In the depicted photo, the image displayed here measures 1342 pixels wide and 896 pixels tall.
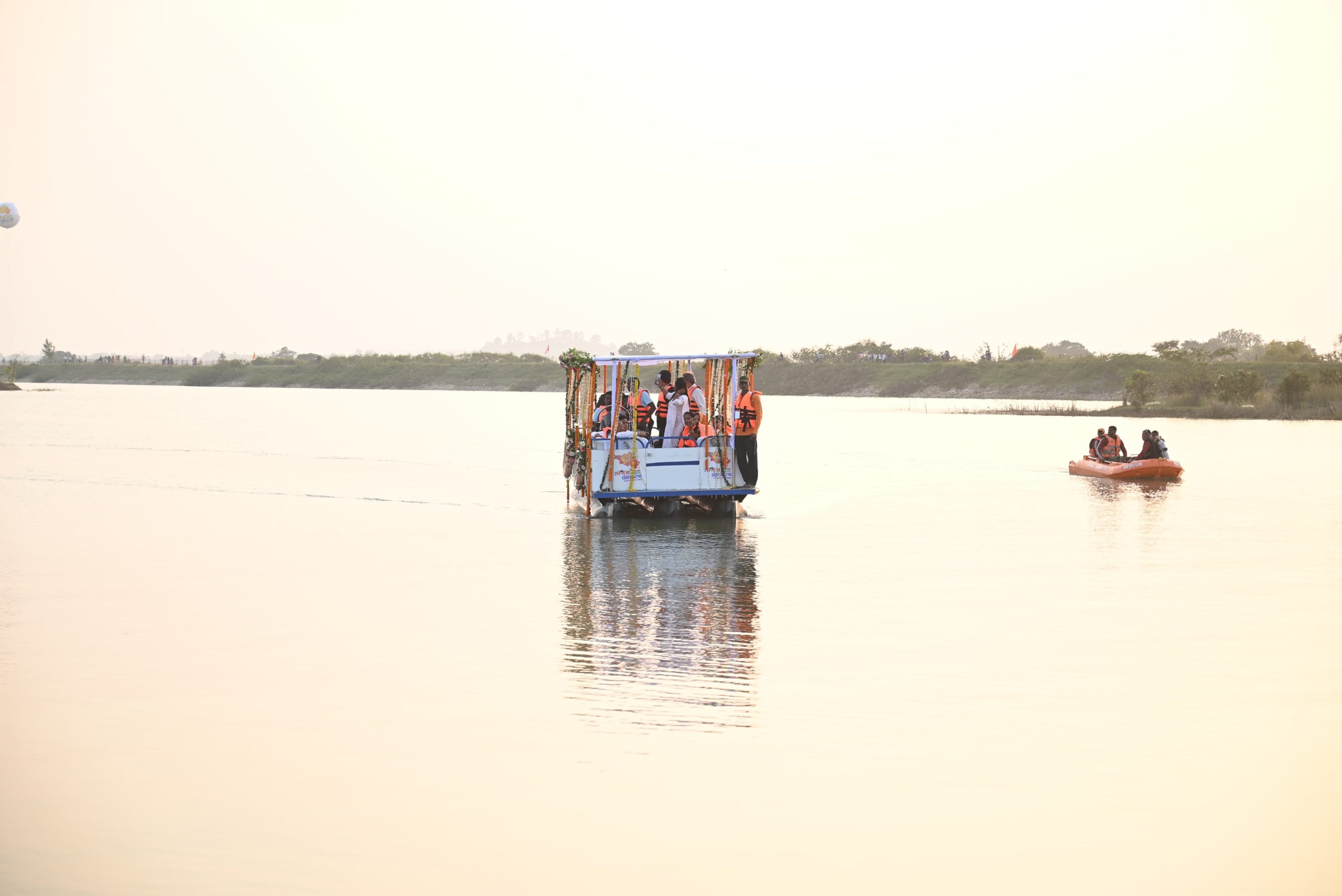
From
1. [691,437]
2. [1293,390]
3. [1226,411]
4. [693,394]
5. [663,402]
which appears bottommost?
[1226,411]

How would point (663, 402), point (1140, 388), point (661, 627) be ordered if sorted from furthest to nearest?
point (1140, 388) < point (663, 402) < point (661, 627)

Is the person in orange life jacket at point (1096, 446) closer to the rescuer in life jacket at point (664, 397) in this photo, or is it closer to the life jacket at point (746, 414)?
the rescuer in life jacket at point (664, 397)

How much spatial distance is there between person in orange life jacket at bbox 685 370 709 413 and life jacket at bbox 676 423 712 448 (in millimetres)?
288

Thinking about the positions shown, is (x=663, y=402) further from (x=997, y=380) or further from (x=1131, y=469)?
(x=997, y=380)

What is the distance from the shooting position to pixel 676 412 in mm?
24703

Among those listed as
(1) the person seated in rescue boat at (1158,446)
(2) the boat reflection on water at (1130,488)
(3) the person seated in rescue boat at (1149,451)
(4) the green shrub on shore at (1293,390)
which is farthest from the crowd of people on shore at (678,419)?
(4) the green shrub on shore at (1293,390)

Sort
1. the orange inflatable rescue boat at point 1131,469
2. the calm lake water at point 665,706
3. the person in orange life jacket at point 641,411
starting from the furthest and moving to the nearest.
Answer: the orange inflatable rescue boat at point 1131,469
the person in orange life jacket at point 641,411
the calm lake water at point 665,706

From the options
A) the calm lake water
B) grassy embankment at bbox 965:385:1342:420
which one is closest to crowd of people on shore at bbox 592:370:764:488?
the calm lake water

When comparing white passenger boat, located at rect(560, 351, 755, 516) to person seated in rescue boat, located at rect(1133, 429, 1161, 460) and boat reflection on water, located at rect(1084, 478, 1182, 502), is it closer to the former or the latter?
boat reflection on water, located at rect(1084, 478, 1182, 502)

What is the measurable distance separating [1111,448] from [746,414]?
1742 centimetres

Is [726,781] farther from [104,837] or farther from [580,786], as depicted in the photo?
[104,837]

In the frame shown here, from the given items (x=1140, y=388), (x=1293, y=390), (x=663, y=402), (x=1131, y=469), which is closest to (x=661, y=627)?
(x=663, y=402)

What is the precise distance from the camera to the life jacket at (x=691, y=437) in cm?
2462

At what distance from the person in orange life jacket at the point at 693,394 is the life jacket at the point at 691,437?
0.29 m
